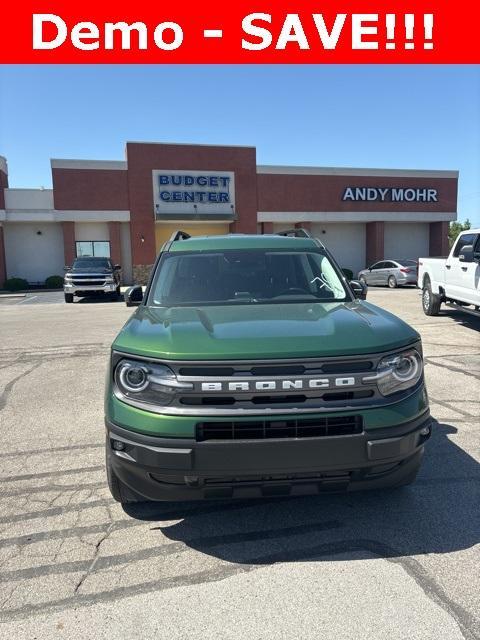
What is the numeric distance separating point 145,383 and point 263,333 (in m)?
0.75

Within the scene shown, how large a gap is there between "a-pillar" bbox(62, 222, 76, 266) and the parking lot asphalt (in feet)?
83.4

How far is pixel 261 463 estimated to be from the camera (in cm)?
252

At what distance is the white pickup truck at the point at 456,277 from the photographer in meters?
9.30

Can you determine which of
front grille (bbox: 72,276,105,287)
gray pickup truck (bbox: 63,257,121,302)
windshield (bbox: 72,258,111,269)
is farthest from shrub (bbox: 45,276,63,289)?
front grille (bbox: 72,276,105,287)

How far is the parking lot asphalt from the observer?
2.28 meters

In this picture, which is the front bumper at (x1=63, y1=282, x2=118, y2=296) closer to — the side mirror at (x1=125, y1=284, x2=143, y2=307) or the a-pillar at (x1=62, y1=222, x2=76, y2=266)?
the a-pillar at (x1=62, y1=222, x2=76, y2=266)

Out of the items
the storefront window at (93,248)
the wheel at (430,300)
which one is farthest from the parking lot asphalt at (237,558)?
the storefront window at (93,248)

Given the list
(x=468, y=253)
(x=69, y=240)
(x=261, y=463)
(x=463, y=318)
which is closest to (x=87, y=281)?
(x=69, y=240)

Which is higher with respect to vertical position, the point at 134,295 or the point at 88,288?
the point at 134,295

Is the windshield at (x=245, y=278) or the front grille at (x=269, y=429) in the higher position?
the windshield at (x=245, y=278)

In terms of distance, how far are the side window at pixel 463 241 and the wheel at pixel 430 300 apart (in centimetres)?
157

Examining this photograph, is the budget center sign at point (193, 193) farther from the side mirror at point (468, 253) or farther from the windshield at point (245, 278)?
the windshield at point (245, 278)

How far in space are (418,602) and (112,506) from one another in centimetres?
207

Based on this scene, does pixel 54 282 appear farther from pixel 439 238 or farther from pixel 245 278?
pixel 245 278
